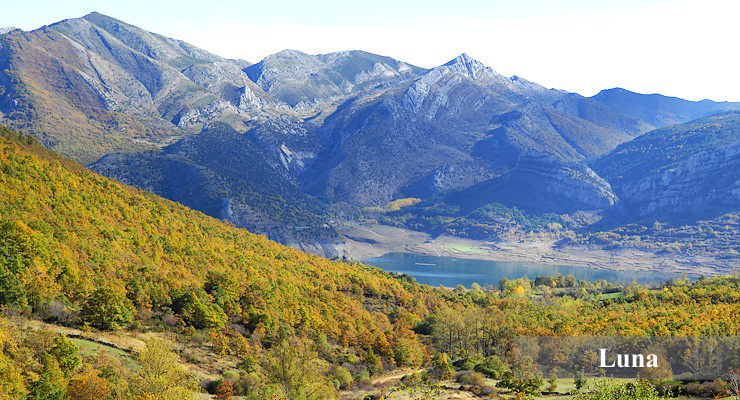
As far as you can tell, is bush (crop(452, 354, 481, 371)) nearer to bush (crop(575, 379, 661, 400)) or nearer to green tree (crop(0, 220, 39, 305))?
bush (crop(575, 379, 661, 400))

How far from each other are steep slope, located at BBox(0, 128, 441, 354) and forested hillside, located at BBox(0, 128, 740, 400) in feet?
0.79

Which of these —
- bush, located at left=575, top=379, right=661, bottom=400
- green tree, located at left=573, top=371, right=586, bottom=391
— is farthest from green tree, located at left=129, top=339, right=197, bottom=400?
green tree, located at left=573, top=371, right=586, bottom=391

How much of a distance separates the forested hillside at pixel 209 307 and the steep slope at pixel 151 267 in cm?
24

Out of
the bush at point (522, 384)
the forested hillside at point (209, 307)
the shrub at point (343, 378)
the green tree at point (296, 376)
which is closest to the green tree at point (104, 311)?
the forested hillside at point (209, 307)

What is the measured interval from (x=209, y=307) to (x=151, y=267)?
32.9 ft

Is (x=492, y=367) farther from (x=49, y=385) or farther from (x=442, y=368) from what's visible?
(x=49, y=385)

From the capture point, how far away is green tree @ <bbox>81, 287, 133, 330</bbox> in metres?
70.3

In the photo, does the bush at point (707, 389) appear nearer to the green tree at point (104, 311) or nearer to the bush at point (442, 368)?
the bush at point (442, 368)

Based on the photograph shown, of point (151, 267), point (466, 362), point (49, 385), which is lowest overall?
point (466, 362)

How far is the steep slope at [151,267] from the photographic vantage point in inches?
2847

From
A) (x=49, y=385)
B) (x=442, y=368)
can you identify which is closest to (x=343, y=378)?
(x=442, y=368)

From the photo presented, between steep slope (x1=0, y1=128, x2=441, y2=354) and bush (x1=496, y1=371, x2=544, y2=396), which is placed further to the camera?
bush (x1=496, y1=371, x2=544, y2=396)

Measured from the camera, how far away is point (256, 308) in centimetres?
9619

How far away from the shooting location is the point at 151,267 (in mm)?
89938
